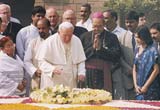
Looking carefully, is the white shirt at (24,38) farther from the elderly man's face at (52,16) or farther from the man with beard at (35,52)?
the elderly man's face at (52,16)

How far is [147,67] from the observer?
7059 millimetres

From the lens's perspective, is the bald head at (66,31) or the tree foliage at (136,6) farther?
the tree foliage at (136,6)

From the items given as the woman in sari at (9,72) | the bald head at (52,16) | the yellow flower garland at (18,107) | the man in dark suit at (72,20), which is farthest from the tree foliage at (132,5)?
the yellow flower garland at (18,107)

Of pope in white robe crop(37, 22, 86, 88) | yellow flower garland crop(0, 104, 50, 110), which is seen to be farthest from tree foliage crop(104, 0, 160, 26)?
yellow flower garland crop(0, 104, 50, 110)

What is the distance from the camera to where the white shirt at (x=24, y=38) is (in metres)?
7.76

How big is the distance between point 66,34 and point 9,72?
0.94 m

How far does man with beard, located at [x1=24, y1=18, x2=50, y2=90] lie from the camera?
24.5ft

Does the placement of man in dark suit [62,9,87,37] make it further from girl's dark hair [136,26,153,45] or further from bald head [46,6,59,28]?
girl's dark hair [136,26,153,45]

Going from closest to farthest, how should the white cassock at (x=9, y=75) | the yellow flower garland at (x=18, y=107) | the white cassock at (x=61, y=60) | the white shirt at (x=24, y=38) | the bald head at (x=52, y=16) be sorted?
1. the yellow flower garland at (x=18, y=107)
2. the white cassock at (x=9, y=75)
3. the white cassock at (x=61, y=60)
4. the white shirt at (x=24, y=38)
5. the bald head at (x=52, y=16)

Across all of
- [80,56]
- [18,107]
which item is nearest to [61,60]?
[80,56]

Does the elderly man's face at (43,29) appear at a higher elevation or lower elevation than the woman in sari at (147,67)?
higher

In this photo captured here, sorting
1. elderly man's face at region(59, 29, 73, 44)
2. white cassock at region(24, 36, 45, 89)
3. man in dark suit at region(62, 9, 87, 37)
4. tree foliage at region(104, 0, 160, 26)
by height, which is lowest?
white cassock at region(24, 36, 45, 89)

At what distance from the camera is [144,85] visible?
7.09 metres

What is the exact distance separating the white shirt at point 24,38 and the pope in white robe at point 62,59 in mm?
486
